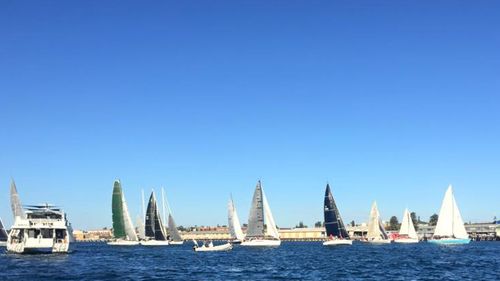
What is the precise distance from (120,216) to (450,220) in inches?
3774

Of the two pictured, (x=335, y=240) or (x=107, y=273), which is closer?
(x=107, y=273)

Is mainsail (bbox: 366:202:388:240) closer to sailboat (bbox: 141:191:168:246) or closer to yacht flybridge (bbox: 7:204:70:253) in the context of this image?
sailboat (bbox: 141:191:168:246)

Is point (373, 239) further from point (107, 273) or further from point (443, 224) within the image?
point (107, 273)

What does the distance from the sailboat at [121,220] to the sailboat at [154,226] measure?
35.1 feet

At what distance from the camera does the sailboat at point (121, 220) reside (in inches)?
7047

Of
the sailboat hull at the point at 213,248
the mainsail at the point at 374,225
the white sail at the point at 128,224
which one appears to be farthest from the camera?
the mainsail at the point at 374,225

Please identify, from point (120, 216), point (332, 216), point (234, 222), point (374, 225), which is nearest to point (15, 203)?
point (120, 216)

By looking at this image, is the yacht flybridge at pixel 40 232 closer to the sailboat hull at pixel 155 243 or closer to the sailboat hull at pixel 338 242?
the sailboat hull at pixel 155 243

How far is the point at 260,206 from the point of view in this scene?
470 ft

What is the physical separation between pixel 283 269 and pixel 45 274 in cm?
2503

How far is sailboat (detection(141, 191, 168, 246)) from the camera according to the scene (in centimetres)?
17062

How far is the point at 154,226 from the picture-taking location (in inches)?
6747

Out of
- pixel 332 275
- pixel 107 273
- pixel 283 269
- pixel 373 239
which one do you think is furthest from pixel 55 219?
pixel 373 239

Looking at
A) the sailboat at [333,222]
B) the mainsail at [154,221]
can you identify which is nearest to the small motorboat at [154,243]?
the mainsail at [154,221]
